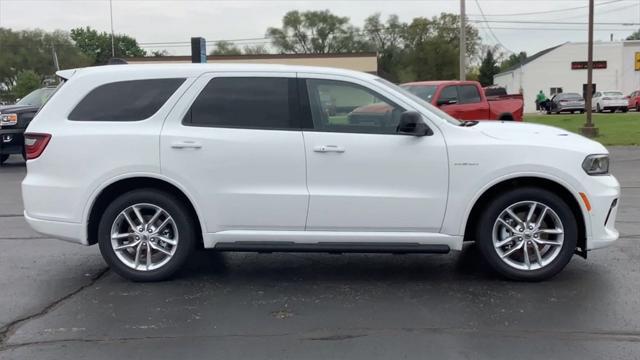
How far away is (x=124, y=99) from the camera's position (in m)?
5.57

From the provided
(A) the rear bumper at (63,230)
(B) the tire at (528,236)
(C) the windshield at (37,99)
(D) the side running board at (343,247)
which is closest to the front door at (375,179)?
(D) the side running board at (343,247)

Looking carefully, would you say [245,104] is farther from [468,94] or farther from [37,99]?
[37,99]

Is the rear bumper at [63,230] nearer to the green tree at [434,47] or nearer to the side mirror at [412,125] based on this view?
the side mirror at [412,125]

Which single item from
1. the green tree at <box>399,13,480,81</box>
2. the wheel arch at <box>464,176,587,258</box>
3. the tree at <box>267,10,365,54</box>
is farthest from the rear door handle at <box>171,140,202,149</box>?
the tree at <box>267,10,365,54</box>

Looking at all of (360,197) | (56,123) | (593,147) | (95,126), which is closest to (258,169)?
(360,197)

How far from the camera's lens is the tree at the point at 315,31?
93.8 metres

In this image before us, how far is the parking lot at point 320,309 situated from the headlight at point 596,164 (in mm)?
961

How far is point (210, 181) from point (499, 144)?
2423 mm

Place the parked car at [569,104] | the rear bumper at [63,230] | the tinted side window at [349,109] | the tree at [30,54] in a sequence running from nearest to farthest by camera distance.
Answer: the tinted side window at [349,109] < the rear bumper at [63,230] < the parked car at [569,104] < the tree at [30,54]

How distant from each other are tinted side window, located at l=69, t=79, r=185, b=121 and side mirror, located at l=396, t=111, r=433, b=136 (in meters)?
1.95

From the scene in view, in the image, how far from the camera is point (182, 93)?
18.1 ft

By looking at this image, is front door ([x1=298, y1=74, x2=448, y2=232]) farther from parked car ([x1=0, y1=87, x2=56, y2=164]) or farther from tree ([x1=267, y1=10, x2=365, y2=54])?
tree ([x1=267, y1=10, x2=365, y2=54])

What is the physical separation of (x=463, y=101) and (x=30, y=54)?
75.6m

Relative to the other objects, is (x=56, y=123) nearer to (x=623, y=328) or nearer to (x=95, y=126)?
(x=95, y=126)
